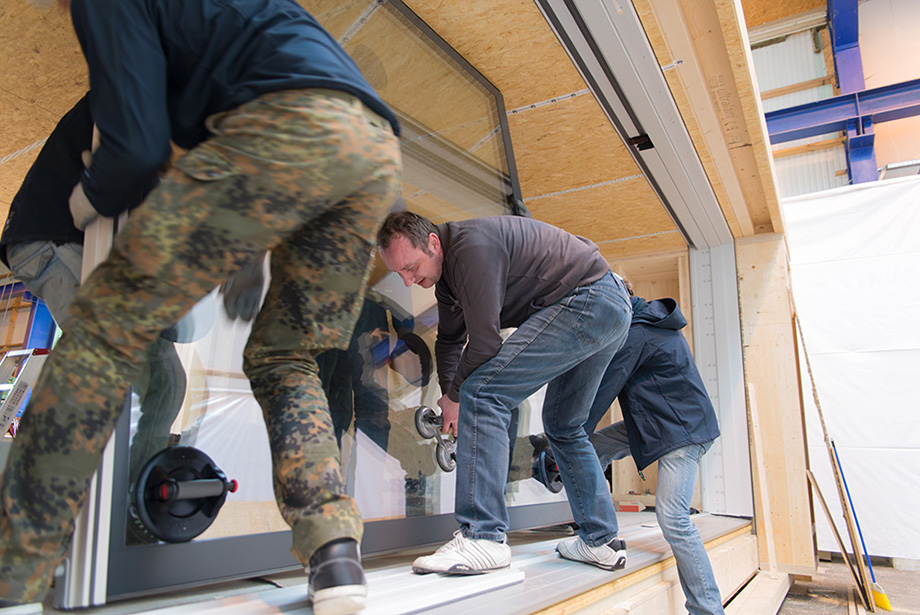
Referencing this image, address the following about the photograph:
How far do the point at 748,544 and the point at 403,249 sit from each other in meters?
3.09

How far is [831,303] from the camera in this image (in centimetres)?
511

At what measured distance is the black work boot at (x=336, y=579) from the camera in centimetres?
77

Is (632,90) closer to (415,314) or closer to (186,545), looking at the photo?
(415,314)

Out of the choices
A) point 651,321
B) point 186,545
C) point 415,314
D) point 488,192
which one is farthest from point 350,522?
point 488,192

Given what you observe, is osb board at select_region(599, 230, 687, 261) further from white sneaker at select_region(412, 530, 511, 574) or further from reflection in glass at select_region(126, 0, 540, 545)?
white sneaker at select_region(412, 530, 511, 574)

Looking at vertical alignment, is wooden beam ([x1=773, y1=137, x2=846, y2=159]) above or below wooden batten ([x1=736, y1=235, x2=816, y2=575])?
above

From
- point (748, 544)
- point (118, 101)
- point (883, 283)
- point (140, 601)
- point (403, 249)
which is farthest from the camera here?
point (883, 283)

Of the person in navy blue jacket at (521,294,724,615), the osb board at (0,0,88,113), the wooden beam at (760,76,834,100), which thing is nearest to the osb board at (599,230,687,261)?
the person in navy blue jacket at (521,294,724,615)

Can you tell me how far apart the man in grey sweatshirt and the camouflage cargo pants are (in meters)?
0.69

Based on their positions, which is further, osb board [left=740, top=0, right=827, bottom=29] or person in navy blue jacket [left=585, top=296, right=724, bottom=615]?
osb board [left=740, top=0, right=827, bottom=29]

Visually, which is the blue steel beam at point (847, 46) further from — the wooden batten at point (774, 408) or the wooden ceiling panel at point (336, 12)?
the wooden ceiling panel at point (336, 12)

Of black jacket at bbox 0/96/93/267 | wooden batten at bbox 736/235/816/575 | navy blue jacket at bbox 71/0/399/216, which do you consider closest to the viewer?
navy blue jacket at bbox 71/0/399/216

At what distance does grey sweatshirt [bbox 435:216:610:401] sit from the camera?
154cm

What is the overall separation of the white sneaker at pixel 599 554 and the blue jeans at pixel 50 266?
1535mm
